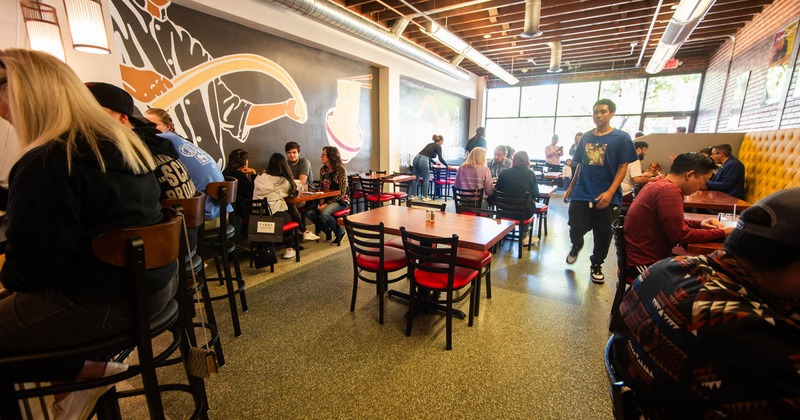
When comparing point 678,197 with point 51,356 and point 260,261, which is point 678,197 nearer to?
point 51,356

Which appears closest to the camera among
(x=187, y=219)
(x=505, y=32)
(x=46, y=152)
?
(x=46, y=152)

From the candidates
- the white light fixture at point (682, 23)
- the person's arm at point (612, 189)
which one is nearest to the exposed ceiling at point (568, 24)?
the white light fixture at point (682, 23)

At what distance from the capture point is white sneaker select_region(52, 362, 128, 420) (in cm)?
130

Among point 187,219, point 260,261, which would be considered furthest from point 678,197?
point 260,261

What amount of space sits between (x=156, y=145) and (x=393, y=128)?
6.16 metres

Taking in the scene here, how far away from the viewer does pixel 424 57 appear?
7098 millimetres

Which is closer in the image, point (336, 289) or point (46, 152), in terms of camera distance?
point (46, 152)

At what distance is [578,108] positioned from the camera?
33.5 feet

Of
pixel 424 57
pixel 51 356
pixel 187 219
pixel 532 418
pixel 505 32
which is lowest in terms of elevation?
pixel 532 418

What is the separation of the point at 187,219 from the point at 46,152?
2.28ft

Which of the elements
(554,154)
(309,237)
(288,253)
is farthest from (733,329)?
(554,154)

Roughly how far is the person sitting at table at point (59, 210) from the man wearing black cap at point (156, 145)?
443mm

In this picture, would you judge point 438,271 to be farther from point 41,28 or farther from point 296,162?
point 41,28

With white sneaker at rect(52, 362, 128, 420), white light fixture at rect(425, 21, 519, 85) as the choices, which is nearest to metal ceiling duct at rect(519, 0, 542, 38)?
white light fixture at rect(425, 21, 519, 85)
